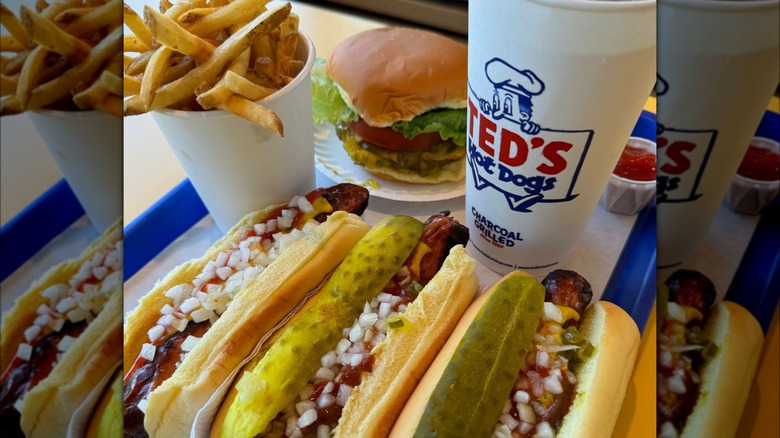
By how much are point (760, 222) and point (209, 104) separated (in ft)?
4.20

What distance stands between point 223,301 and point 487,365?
0.65m

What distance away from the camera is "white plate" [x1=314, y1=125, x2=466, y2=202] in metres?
1.88

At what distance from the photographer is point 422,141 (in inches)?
77.5

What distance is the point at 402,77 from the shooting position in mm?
1892

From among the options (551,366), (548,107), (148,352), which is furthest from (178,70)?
(551,366)

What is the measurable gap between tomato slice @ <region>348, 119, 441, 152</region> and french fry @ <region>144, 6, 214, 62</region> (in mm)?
680

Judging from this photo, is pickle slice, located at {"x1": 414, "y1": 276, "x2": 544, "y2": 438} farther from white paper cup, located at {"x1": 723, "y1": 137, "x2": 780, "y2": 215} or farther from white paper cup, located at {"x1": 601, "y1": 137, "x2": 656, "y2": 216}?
white paper cup, located at {"x1": 723, "y1": 137, "x2": 780, "y2": 215}

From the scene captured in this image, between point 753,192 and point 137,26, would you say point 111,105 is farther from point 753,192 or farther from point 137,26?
point 137,26

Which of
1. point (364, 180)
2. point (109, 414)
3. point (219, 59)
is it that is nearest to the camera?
point (109, 414)

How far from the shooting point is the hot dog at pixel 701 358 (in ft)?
0.82

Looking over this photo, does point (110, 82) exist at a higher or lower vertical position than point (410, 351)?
higher

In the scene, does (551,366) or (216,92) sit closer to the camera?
(551,366)

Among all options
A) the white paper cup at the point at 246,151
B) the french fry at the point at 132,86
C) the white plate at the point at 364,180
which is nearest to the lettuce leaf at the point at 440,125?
the white plate at the point at 364,180

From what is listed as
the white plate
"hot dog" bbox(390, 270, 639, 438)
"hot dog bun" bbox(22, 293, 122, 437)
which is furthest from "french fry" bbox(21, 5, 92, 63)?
Answer: the white plate
